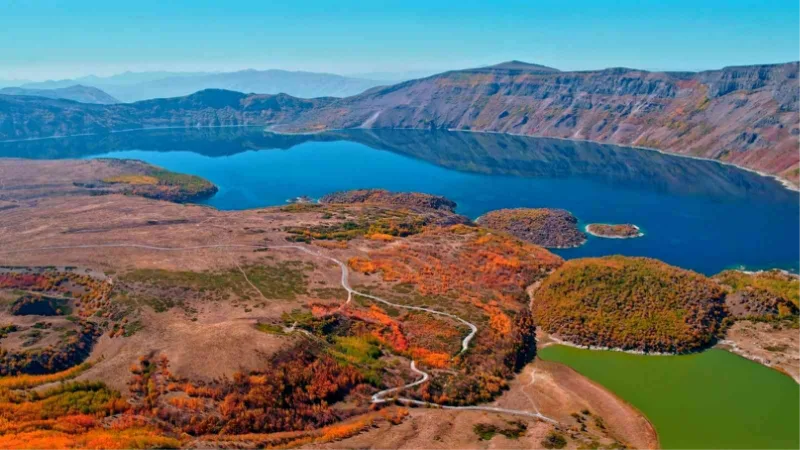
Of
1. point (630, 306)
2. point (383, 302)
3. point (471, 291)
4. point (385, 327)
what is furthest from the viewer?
point (471, 291)

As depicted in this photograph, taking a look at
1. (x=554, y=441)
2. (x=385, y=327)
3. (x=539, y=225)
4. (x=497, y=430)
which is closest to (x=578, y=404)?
(x=554, y=441)

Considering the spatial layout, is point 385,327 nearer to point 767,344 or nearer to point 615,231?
point 767,344

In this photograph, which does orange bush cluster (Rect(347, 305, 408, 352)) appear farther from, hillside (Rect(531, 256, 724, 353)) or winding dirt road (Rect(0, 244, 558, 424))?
hillside (Rect(531, 256, 724, 353))

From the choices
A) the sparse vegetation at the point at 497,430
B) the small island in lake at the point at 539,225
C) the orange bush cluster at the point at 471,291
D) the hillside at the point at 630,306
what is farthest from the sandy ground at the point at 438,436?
the small island in lake at the point at 539,225

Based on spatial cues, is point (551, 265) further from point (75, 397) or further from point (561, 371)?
point (75, 397)

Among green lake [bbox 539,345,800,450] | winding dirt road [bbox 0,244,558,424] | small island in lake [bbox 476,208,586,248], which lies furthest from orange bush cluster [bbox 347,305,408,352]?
small island in lake [bbox 476,208,586,248]

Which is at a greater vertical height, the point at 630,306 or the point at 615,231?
the point at 615,231
